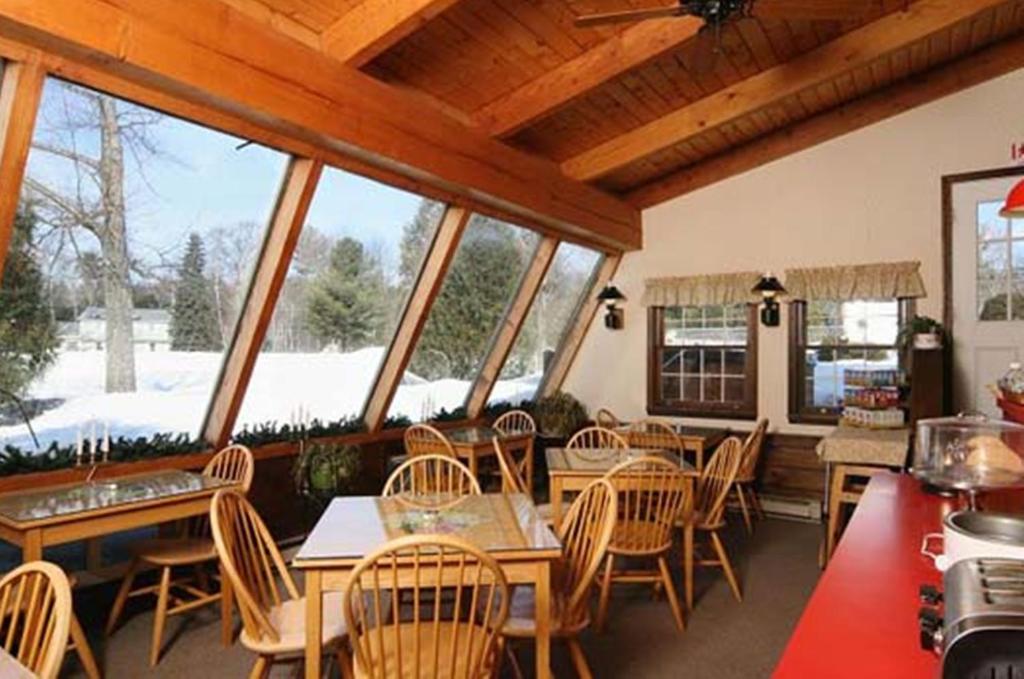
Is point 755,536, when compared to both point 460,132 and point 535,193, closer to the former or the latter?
point 535,193

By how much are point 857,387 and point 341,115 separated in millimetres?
4428

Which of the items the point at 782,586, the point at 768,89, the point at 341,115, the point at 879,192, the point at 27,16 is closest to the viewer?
the point at 27,16

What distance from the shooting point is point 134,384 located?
12.2 ft

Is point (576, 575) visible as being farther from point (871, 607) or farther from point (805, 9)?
point (805, 9)

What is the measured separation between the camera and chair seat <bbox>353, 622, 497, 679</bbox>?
2.06m

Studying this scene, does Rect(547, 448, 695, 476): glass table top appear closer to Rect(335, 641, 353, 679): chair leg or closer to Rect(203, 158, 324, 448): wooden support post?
Rect(335, 641, 353, 679): chair leg

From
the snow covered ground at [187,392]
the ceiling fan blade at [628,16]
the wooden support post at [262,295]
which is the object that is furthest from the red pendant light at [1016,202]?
the snow covered ground at [187,392]

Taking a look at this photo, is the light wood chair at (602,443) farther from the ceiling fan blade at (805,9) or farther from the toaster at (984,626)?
the toaster at (984,626)

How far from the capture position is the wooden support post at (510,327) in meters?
5.96

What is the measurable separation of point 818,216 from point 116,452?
5.57 m

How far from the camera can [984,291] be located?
5.30m

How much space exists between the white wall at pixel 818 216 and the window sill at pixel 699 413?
0.31 ft

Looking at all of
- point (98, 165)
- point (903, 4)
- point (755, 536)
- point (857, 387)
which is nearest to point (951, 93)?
point (903, 4)

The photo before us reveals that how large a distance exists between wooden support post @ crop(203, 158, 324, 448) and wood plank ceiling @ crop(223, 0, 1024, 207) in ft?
2.39
